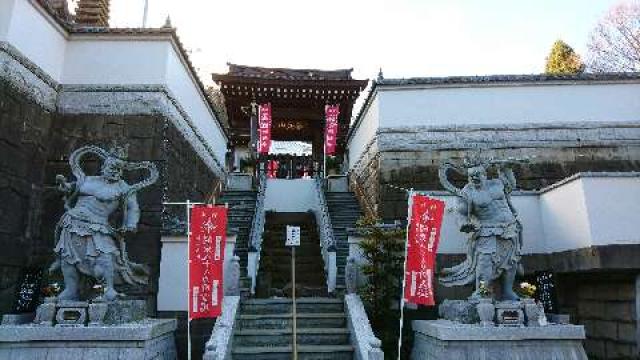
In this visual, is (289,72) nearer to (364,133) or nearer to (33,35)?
(364,133)

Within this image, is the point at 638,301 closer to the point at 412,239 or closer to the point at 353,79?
the point at 412,239

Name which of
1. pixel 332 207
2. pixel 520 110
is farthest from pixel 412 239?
pixel 332 207

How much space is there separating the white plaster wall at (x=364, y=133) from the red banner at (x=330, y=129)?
3.68 feet

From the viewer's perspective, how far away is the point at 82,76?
11750 millimetres

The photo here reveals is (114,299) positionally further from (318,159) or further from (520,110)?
(318,159)

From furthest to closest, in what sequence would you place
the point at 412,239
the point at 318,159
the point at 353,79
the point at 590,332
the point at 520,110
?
the point at 318,159 < the point at 353,79 < the point at 520,110 < the point at 590,332 < the point at 412,239

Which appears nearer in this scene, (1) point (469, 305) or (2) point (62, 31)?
(1) point (469, 305)

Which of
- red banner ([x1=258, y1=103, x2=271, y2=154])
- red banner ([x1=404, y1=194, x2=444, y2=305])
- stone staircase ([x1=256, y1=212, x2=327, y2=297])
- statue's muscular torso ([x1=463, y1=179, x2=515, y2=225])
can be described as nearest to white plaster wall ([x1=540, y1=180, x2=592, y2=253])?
statue's muscular torso ([x1=463, y1=179, x2=515, y2=225])

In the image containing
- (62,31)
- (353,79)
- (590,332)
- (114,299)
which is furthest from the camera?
(353,79)

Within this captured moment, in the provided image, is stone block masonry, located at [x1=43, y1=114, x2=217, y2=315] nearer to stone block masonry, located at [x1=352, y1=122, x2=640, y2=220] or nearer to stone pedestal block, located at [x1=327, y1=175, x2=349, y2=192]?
stone block masonry, located at [x1=352, y1=122, x2=640, y2=220]

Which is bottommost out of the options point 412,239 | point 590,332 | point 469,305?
point 590,332

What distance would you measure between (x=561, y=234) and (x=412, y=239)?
12.0 ft

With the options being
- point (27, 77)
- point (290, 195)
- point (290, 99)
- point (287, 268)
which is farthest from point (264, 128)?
point (27, 77)

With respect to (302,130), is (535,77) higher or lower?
lower
